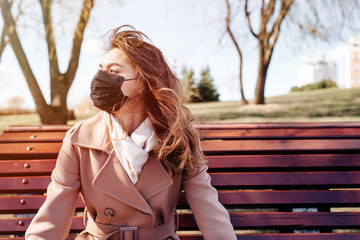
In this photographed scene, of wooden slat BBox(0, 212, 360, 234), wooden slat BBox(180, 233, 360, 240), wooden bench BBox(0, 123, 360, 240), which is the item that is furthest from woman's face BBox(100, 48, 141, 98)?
wooden slat BBox(180, 233, 360, 240)

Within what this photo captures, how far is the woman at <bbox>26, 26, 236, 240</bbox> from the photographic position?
1777 mm

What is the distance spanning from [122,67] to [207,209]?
3.16 ft

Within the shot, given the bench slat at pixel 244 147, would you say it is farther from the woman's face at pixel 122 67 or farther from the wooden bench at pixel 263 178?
the woman's face at pixel 122 67

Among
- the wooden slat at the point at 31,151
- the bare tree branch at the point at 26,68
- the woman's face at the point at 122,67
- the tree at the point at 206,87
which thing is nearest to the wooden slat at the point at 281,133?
the woman's face at the point at 122,67

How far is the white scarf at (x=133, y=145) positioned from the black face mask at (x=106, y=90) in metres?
0.11

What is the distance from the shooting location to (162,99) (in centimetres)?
189

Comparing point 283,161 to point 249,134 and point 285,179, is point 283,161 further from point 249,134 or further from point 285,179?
point 249,134

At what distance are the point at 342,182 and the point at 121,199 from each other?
1.67 meters

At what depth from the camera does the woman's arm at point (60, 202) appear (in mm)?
1759

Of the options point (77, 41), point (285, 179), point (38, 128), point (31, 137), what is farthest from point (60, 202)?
point (77, 41)

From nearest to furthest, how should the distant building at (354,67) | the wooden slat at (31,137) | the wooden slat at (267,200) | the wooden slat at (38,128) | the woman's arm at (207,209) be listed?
the woman's arm at (207,209), the wooden slat at (267,200), the wooden slat at (31,137), the wooden slat at (38,128), the distant building at (354,67)

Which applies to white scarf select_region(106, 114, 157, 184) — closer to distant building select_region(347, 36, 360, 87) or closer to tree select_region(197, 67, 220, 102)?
tree select_region(197, 67, 220, 102)

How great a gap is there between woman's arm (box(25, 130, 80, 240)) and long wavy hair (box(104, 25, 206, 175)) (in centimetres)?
50

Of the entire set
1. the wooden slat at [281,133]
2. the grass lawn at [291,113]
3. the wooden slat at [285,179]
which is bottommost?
the grass lawn at [291,113]
